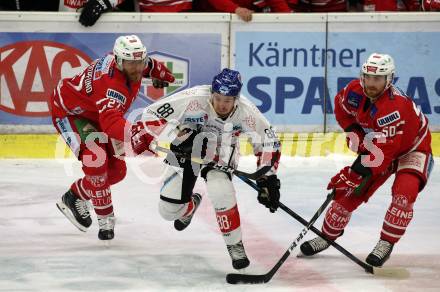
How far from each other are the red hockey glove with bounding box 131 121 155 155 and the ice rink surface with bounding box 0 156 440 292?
0.59 meters

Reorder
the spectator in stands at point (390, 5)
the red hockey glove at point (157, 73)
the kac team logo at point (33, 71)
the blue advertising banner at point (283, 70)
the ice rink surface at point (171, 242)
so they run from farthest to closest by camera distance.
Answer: the spectator in stands at point (390, 5)
the blue advertising banner at point (283, 70)
the kac team logo at point (33, 71)
the red hockey glove at point (157, 73)
the ice rink surface at point (171, 242)

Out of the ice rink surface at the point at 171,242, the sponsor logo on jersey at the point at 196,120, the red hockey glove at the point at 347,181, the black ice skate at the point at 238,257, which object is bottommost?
the ice rink surface at the point at 171,242

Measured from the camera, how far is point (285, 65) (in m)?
7.87

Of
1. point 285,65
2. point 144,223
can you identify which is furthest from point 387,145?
point 285,65

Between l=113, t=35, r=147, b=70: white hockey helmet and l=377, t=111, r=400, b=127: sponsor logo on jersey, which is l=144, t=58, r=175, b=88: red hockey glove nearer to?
l=113, t=35, r=147, b=70: white hockey helmet

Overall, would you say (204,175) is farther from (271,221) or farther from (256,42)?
(256,42)

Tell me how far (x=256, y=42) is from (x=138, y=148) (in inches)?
109

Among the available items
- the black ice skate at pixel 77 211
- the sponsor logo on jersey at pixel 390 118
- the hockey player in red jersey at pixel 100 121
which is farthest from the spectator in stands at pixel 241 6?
the sponsor logo on jersey at pixel 390 118

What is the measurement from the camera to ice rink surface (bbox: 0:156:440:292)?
16.4ft

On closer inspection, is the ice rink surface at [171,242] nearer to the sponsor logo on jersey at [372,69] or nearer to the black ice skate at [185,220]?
the black ice skate at [185,220]

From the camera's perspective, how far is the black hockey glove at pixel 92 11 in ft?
24.9

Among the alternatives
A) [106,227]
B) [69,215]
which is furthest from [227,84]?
[69,215]

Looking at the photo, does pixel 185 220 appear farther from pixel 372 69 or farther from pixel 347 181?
pixel 372 69

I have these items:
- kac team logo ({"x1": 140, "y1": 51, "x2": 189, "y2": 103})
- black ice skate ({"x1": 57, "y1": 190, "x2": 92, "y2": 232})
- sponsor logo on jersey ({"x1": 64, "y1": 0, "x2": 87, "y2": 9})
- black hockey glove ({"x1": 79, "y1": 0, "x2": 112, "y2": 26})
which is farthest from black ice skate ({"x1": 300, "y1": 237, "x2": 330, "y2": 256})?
sponsor logo on jersey ({"x1": 64, "y1": 0, "x2": 87, "y2": 9})
